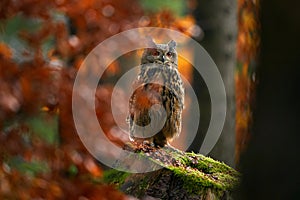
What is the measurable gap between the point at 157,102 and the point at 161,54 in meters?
0.40

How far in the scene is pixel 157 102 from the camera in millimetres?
6262

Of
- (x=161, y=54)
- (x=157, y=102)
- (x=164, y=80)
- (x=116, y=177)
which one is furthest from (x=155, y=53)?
(x=116, y=177)

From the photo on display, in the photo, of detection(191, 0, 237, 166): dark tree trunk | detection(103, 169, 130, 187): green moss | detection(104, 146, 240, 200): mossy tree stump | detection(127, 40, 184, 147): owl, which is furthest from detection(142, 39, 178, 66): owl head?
detection(191, 0, 237, 166): dark tree trunk

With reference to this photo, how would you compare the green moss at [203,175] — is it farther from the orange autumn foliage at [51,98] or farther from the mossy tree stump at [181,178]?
the orange autumn foliage at [51,98]

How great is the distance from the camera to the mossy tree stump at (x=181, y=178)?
469 cm

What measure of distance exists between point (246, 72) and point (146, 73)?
339 centimetres

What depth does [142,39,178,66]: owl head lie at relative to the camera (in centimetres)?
639

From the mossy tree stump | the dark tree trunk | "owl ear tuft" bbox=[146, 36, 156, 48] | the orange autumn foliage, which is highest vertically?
the dark tree trunk

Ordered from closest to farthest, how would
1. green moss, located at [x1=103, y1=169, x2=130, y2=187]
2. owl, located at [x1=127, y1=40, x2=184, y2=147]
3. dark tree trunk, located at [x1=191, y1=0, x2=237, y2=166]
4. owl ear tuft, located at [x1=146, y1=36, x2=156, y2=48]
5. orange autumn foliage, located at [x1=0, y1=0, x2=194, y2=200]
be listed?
green moss, located at [x1=103, y1=169, x2=130, y2=187] < orange autumn foliage, located at [x1=0, y1=0, x2=194, y2=200] < owl, located at [x1=127, y1=40, x2=184, y2=147] < owl ear tuft, located at [x1=146, y1=36, x2=156, y2=48] < dark tree trunk, located at [x1=191, y1=0, x2=237, y2=166]

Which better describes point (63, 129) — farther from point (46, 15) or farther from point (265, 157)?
point (265, 157)

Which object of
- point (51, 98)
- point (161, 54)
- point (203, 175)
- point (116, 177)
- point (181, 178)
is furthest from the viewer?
point (161, 54)

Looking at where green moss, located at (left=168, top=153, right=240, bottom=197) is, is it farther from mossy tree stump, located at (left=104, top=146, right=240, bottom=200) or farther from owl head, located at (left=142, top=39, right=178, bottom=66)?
owl head, located at (left=142, top=39, right=178, bottom=66)

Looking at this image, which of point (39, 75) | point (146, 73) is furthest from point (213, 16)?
point (39, 75)

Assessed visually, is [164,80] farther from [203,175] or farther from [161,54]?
[203,175]
